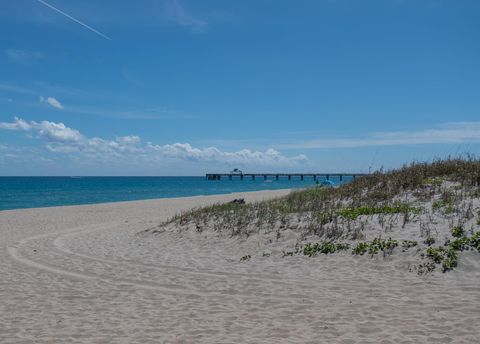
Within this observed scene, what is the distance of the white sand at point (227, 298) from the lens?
6402 mm

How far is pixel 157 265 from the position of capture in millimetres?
11727

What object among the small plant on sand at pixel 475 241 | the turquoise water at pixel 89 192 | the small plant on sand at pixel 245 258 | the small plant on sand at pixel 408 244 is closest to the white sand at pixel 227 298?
the small plant on sand at pixel 245 258

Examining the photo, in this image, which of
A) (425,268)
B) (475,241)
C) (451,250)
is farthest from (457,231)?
(425,268)

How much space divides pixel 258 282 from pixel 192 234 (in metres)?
6.10

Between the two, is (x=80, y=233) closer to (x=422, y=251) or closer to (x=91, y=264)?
(x=91, y=264)

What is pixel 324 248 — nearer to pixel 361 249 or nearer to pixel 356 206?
pixel 361 249

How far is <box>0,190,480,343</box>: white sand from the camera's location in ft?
21.0

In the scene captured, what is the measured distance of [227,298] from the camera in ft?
27.7

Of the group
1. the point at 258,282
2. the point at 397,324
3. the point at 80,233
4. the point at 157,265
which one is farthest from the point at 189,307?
the point at 80,233

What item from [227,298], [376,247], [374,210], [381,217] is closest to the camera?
[227,298]

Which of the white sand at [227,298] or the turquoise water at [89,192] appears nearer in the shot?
the white sand at [227,298]

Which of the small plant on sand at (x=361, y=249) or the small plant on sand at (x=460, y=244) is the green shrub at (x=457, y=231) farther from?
the small plant on sand at (x=361, y=249)

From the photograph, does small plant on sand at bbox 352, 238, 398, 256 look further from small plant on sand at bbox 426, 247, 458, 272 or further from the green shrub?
the green shrub

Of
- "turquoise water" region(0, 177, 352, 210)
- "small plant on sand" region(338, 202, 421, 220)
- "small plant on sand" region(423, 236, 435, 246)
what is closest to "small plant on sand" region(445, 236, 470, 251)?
"small plant on sand" region(423, 236, 435, 246)
